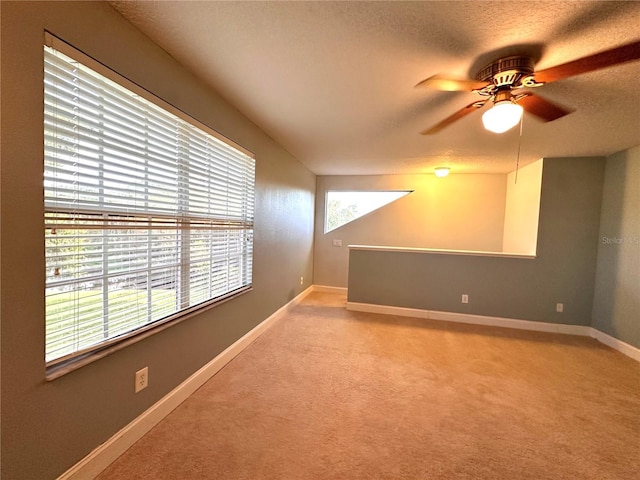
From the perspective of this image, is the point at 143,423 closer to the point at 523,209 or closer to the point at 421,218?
the point at 421,218

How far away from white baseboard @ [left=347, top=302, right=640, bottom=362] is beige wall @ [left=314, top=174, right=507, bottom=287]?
1281 millimetres

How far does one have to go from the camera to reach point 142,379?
1.61 meters

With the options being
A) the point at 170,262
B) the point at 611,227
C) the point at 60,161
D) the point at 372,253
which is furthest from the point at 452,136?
the point at 60,161

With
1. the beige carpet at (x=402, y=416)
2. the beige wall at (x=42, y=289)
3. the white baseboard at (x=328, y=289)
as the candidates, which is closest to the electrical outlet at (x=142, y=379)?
the beige wall at (x=42, y=289)

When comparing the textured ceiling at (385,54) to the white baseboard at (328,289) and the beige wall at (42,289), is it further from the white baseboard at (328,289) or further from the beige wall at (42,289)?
the white baseboard at (328,289)

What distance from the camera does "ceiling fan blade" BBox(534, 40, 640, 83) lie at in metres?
1.17

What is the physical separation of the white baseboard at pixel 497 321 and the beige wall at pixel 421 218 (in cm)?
128

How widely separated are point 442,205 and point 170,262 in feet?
14.5

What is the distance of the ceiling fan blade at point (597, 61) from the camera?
1.17 metres

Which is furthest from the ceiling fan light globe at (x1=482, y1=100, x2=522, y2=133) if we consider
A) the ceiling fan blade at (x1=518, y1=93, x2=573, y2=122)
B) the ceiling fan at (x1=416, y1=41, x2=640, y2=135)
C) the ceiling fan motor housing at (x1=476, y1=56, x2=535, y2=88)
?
the ceiling fan blade at (x1=518, y1=93, x2=573, y2=122)

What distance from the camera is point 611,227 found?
322 cm

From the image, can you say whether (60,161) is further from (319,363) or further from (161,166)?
(319,363)

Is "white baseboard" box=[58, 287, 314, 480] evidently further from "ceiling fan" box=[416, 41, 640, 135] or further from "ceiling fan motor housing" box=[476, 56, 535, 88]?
"ceiling fan motor housing" box=[476, 56, 535, 88]

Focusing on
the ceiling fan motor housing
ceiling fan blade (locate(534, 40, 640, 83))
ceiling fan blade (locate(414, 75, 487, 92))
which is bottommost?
ceiling fan blade (locate(534, 40, 640, 83))
